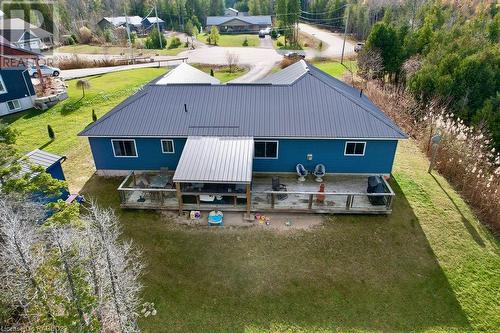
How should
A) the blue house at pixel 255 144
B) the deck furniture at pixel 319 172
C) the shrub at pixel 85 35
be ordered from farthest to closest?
the shrub at pixel 85 35 < the deck furniture at pixel 319 172 < the blue house at pixel 255 144

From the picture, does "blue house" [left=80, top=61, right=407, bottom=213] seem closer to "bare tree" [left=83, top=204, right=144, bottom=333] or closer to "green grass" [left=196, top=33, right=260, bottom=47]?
"bare tree" [left=83, top=204, right=144, bottom=333]

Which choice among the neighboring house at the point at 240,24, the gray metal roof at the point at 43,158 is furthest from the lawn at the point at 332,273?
the neighboring house at the point at 240,24

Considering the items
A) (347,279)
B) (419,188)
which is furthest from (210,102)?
(419,188)

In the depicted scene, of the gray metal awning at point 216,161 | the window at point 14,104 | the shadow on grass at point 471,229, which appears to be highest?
the gray metal awning at point 216,161

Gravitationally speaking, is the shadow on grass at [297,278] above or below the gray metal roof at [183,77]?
below

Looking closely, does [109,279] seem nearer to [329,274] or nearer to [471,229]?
[329,274]

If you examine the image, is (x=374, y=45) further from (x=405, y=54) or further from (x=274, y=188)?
(x=274, y=188)

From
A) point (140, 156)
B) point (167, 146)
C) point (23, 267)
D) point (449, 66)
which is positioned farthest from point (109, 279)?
point (449, 66)

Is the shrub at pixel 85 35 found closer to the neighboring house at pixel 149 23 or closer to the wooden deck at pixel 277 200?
the neighboring house at pixel 149 23
